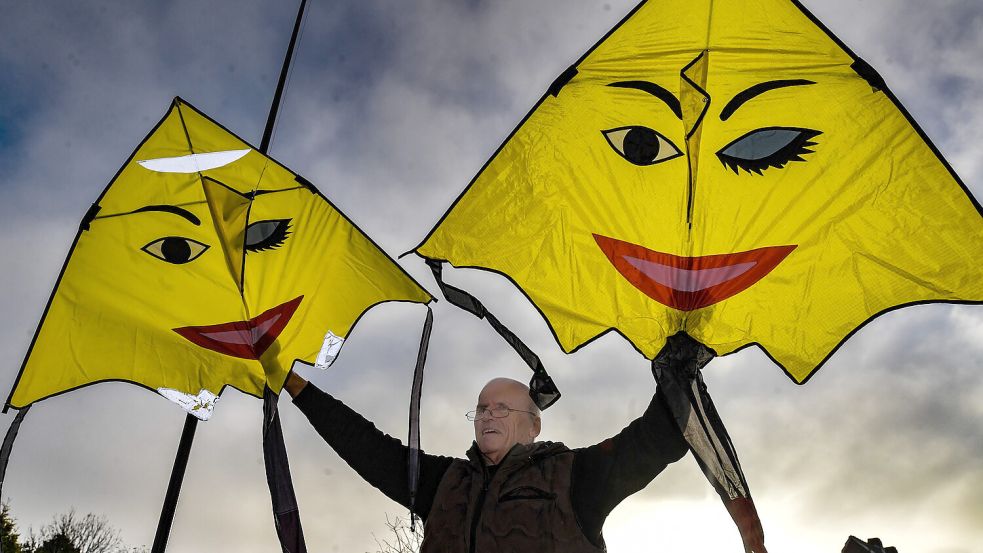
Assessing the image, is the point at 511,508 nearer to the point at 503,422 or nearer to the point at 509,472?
the point at 509,472

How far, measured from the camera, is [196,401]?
3.65 metres

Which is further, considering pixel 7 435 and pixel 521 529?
pixel 7 435

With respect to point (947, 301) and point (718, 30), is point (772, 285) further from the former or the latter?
point (718, 30)

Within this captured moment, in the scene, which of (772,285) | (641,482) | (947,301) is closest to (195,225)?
(641,482)

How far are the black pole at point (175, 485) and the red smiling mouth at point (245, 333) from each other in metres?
0.39

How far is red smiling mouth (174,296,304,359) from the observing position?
366cm

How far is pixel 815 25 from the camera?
9.57 feet

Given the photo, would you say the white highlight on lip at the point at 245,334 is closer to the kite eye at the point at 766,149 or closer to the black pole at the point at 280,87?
the black pole at the point at 280,87

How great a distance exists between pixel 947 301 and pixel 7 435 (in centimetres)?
411

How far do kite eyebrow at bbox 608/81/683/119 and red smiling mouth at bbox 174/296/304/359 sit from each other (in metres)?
2.00

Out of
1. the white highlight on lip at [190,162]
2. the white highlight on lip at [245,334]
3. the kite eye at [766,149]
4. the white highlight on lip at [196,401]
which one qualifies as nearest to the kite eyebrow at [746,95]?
the kite eye at [766,149]

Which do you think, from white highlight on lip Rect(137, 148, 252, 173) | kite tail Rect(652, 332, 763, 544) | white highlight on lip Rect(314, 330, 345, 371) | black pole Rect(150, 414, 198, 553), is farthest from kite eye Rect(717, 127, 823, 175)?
black pole Rect(150, 414, 198, 553)

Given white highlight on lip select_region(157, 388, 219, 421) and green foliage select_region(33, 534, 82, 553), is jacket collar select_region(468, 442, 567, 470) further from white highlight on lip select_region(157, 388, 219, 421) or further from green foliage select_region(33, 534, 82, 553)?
green foliage select_region(33, 534, 82, 553)

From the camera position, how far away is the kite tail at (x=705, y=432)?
233cm
